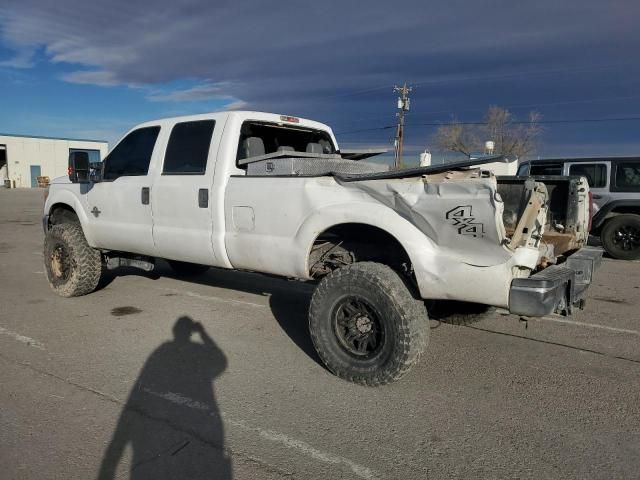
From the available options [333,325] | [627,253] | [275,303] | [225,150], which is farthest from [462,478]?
[627,253]

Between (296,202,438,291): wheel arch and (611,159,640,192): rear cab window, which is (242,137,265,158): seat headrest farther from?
(611,159,640,192): rear cab window

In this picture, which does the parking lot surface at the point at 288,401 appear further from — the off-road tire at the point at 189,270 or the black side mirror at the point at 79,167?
the off-road tire at the point at 189,270

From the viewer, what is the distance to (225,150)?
16.2 ft

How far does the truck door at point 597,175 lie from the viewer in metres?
10.7

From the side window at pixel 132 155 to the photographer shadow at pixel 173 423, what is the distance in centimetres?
222

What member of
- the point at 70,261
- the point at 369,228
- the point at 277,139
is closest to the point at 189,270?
the point at 70,261

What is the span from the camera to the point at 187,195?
5.14 meters

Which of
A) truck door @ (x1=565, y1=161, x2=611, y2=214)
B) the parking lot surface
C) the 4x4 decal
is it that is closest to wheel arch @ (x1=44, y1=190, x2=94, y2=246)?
the parking lot surface

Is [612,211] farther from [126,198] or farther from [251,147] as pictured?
[126,198]

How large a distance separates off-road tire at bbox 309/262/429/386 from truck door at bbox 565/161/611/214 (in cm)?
837

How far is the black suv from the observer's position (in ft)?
34.0


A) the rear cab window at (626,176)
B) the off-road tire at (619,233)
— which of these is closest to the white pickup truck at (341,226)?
the off-road tire at (619,233)

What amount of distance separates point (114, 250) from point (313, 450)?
4.18m

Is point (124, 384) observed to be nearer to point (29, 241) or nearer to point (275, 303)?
point (275, 303)
